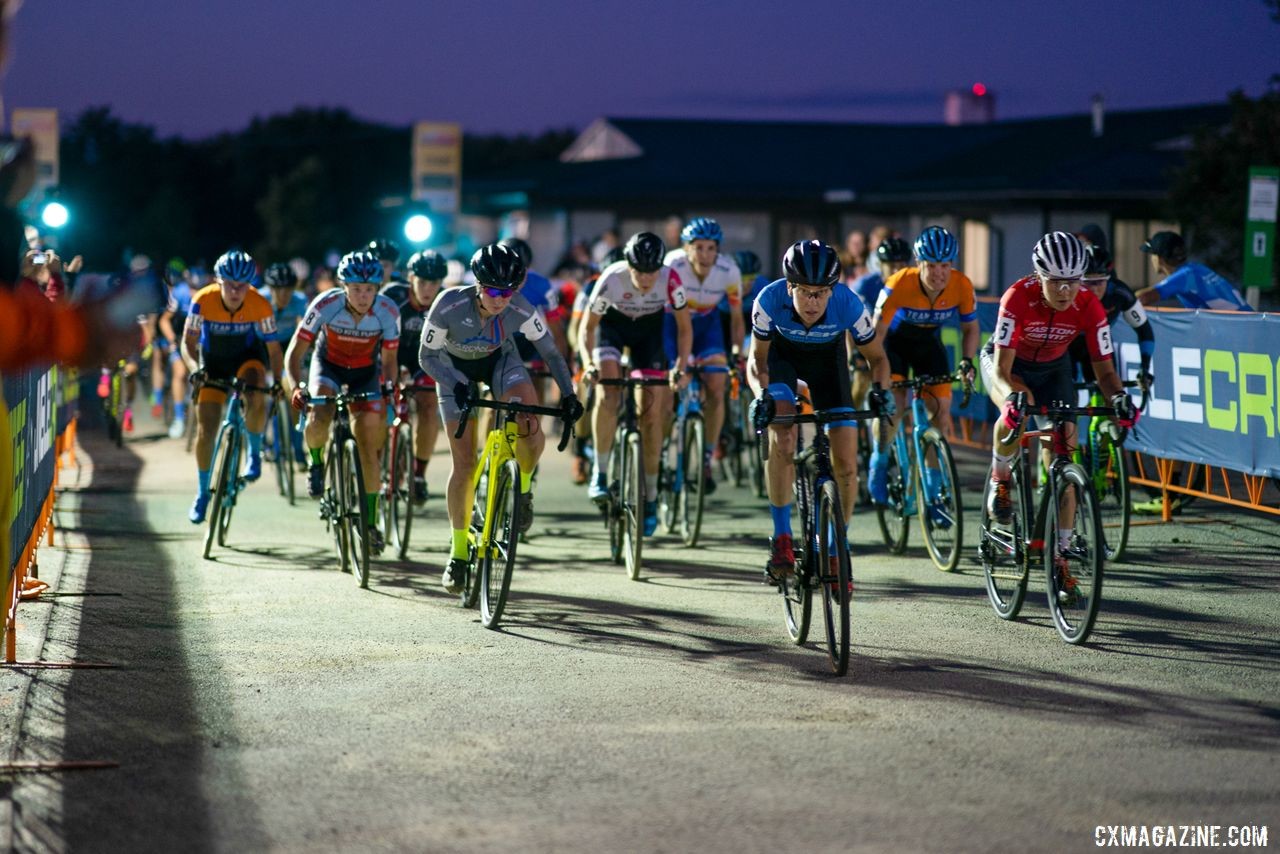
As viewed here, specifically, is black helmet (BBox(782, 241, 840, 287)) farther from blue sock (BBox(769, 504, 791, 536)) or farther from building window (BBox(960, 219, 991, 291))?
building window (BBox(960, 219, 991, 291))

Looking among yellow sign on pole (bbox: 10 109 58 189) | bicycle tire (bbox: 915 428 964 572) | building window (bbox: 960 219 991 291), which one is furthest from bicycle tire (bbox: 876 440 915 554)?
building window (bbox: 960 219 991 291)

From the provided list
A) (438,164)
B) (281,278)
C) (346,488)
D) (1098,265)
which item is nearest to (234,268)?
(346,488)

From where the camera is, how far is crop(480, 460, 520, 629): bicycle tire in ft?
28.6

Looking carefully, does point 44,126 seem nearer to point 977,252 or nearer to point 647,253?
point 977,252

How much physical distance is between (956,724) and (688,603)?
3.13 meters

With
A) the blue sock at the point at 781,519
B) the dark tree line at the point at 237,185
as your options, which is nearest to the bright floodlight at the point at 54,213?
the blue sock at the point at 781,519

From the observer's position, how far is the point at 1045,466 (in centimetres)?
898

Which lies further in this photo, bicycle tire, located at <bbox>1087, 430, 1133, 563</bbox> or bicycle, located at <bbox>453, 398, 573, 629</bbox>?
bicycle tire, located at <bbox>1087, 430, 1133, 563</bbox>

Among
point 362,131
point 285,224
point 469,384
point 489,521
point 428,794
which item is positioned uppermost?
point 362,131

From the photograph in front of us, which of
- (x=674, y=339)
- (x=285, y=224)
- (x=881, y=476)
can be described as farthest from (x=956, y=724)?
(x=285, y=224)

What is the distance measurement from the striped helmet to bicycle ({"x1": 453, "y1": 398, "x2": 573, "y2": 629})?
2.59 m

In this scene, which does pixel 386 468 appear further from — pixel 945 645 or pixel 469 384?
pixel 945 645

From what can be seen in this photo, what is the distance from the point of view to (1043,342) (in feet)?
29.7

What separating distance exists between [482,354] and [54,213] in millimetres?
15635
